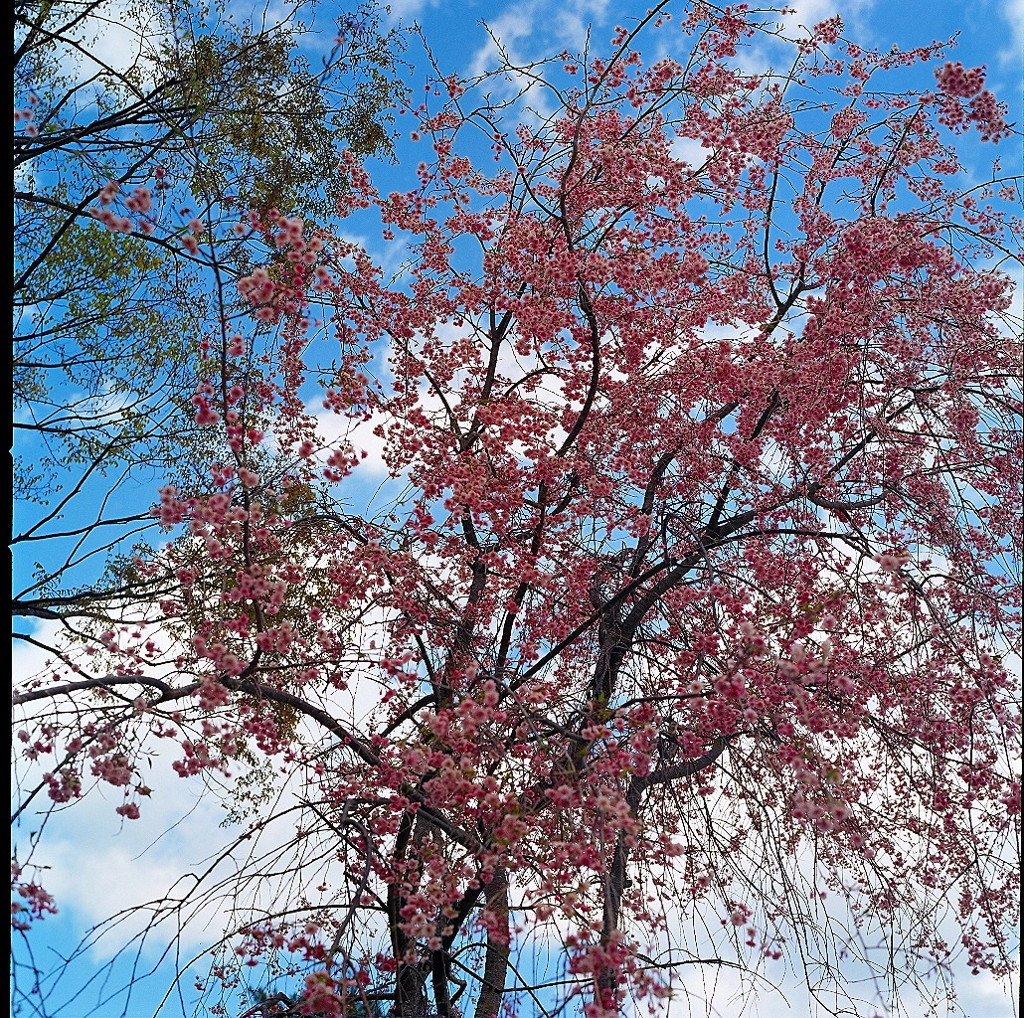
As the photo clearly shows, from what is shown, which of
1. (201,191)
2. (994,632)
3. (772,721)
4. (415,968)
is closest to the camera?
(772,721)

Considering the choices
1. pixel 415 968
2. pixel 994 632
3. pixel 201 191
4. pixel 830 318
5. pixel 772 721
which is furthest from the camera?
pixel 201 191

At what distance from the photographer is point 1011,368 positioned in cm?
498

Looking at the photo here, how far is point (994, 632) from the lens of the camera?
473 centimetres

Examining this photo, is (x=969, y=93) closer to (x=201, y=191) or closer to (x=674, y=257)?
(x=674, y=257)

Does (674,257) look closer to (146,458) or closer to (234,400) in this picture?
(234,400)

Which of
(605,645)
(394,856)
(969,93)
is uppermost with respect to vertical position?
(969,93)

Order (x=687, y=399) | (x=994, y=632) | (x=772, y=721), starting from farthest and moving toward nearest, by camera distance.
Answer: (x=687, y=399) < (x=994, y=632) < (x=772, y=721)

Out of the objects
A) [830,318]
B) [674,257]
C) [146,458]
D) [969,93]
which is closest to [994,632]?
[830,318]

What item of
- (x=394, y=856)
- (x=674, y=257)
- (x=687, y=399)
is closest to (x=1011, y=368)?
(x=687, y=399)

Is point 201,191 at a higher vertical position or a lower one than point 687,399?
higher

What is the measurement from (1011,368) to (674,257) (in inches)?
89.4

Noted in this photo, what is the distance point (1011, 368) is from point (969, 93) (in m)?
1.38

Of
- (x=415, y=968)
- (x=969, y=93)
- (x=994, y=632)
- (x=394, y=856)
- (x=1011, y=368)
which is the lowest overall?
(x=415, y=968)

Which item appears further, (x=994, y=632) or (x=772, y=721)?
(x=994, y=632)
